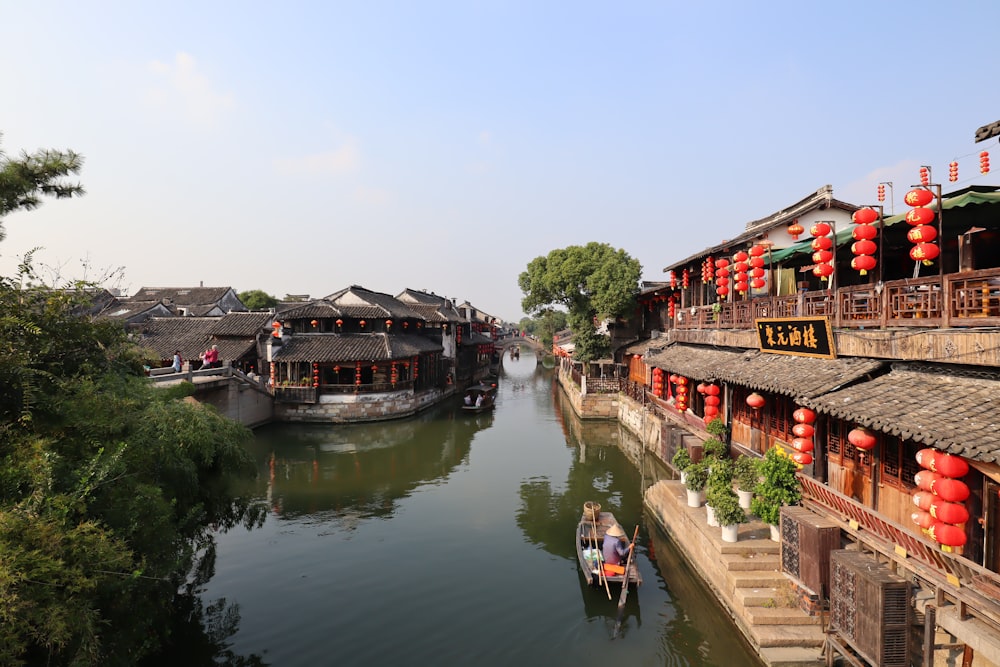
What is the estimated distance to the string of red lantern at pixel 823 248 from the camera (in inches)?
384

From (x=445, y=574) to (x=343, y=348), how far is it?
63.5ft

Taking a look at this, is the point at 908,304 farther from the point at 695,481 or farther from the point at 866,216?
the point at 695,481

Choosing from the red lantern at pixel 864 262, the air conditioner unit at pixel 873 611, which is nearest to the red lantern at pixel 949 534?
the air conditioner unit at pixel 873 611

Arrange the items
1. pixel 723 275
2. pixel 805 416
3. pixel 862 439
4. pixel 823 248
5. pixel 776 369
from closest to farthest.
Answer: pixel 862 439 → pixel 805 416 → pixel 823 248 → pixel 776 369 → pixel 723 275

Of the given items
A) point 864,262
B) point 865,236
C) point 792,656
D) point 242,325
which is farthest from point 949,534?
point 242,325

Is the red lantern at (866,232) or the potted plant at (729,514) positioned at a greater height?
the red lantern at (866,232)

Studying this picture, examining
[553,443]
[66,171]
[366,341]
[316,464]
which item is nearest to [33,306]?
[66,171]

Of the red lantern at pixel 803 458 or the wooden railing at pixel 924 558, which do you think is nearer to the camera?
the wooden railing at pixel 924 558

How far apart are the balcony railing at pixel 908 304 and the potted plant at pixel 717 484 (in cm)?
348

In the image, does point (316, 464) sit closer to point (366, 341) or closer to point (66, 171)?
point (366, 341)

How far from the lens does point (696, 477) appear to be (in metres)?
11.6

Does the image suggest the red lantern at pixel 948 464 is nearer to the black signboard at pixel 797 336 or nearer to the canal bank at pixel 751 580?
the canal bank at pixel 751 580

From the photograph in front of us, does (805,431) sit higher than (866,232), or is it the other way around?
(866,232)

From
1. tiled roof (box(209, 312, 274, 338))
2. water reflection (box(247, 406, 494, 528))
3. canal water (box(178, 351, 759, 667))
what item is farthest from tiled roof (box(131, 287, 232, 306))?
canal water (box(178, 351, 759, 667))
